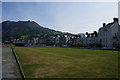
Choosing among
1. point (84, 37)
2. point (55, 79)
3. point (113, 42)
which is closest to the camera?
point (55, 79)

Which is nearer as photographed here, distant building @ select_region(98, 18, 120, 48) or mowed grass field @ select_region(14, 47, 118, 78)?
mowed grass field @ select_region(14, 47, 118, 78)

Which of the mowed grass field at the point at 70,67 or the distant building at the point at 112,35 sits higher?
the distant building at the point at 112,35

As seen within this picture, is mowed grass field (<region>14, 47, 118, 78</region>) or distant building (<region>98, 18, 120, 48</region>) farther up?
distant building (<region>98, 18, 120, 48</region>)

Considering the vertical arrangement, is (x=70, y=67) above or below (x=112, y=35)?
below

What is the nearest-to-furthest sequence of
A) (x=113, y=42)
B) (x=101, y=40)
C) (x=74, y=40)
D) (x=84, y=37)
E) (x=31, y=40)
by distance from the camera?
(x=113, y=42) → (x=101, y=40) → (x=84, y=37) → (x=74, y=40) → (x=31, y=40)

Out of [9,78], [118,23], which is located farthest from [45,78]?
[118,23]

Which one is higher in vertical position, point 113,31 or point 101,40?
point 113,31

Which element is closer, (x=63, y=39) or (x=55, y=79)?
(x=55, y=79)

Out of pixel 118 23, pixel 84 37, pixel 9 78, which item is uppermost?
pixel 118 23

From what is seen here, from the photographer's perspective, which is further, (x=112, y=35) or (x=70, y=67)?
(x=112, y=35)

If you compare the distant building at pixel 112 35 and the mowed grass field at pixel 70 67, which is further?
the distant building at pixel 112 35

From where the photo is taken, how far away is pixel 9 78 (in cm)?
817

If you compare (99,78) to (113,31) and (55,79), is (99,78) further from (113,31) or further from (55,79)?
(113,31)

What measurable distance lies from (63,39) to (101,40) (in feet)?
205
